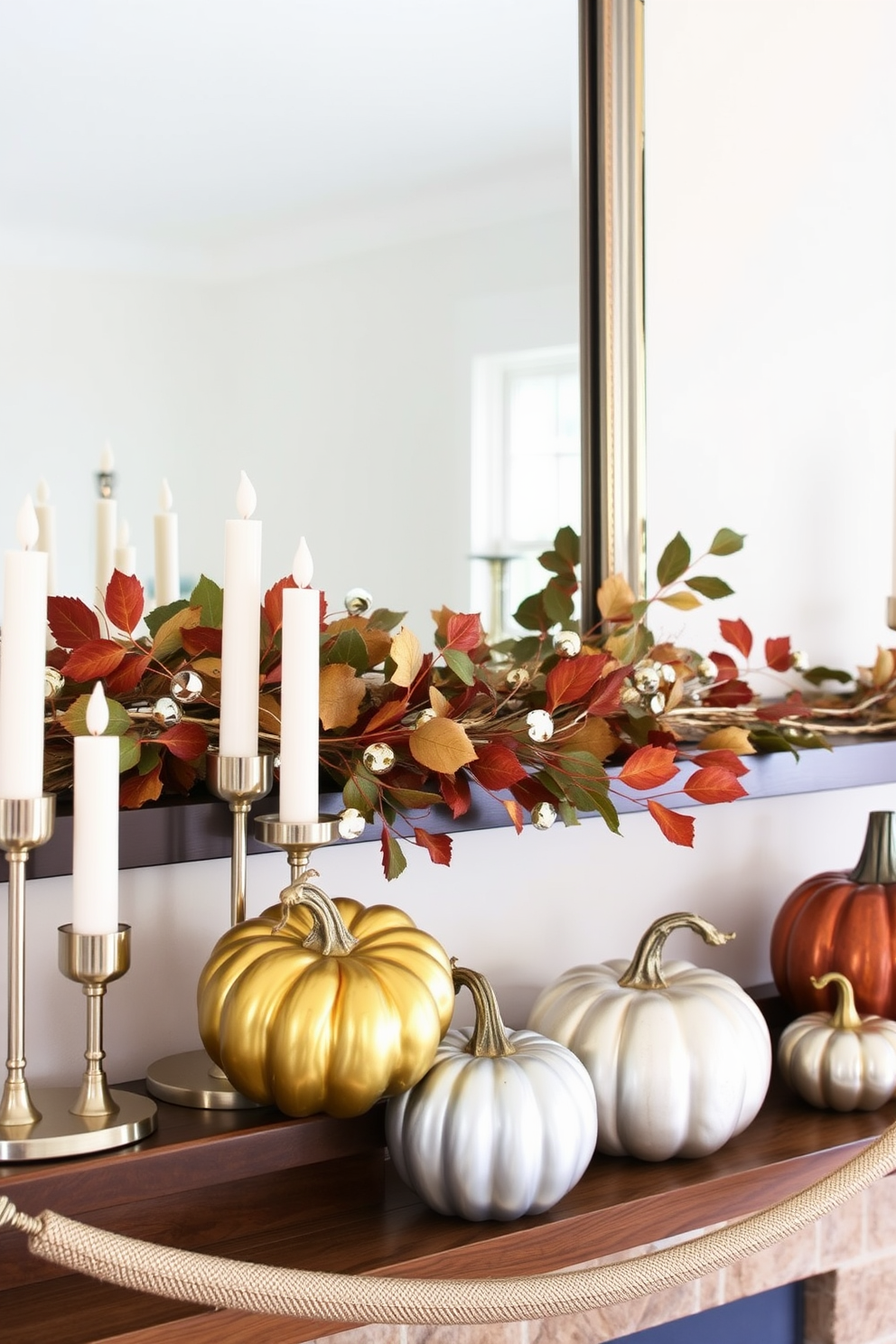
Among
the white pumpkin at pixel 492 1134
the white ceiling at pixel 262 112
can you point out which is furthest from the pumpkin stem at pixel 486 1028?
the white ceiling at pixel 262 112

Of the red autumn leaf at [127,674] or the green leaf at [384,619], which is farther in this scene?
the green leaf at [384,619]

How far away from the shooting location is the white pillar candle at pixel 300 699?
891 mm

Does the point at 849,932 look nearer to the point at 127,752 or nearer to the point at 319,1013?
the point at 319,1013

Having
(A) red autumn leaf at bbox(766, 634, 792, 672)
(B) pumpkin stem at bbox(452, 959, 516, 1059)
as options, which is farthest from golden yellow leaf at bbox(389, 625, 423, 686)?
(A) red autumn leaf at bbox(766, 634, 792, 672)

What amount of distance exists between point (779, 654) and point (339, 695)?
0.61 metres

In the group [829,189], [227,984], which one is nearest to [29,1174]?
[227,984]

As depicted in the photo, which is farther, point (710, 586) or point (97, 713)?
point (710, 586)

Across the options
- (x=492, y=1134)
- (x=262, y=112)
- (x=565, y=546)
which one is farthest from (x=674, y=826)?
(x=262, y=112)

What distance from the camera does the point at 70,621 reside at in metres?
0.95

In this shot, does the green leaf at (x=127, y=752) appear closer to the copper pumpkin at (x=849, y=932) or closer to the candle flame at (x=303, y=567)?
the candle flame at (x=303, y=567)

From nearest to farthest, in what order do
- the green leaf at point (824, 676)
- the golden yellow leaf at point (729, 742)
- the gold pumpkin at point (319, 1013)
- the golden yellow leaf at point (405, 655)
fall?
1. the gold pumpkin at point (319, 1013)
2. the golden yellow leaf at point (405, 655)
3. the golden yellow leaf at point (729, 742)
4. the green leaf at point (824, 676)

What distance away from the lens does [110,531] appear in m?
1.04

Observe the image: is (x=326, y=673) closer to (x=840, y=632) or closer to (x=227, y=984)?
(x=227, y=984)

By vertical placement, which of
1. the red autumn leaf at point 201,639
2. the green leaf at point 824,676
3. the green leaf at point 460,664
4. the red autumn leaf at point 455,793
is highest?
the red autumn leaf at point 201,639
